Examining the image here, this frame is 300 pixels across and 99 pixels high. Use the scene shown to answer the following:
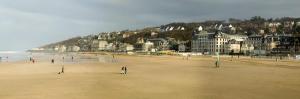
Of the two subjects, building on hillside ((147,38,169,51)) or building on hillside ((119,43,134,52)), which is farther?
building on hillside ((119,43,134,52))

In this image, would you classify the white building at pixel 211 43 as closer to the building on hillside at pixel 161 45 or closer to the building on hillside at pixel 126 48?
the building on hillside at pixel 161 45

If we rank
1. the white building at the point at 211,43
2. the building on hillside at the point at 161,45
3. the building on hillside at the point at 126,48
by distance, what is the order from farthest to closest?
the building on hillside at the point at 126,48 → the building on hillside at the point at 161,45 → the white building at the point at 211,43

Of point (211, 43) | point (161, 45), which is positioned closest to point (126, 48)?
point (161, 45)

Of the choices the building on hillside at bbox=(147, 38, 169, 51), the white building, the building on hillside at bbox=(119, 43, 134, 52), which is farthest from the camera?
the building on hillside at bbox=(119, 43, 134, 52)

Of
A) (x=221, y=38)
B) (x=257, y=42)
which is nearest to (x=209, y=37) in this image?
(x=221, y=38)

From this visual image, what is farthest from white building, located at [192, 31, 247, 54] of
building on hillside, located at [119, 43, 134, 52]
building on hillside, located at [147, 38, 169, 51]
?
building on hillside, located at [119, 43, 134, 52]

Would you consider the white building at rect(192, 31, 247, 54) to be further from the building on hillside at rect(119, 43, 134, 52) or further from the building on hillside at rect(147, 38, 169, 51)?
the building on hillside at rect(119, 43, 134, 52)

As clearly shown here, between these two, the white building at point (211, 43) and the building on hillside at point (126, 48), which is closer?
the white building at point (211, 43)

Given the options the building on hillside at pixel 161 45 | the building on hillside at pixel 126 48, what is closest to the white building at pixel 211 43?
the building on hillside at pixel 161 45

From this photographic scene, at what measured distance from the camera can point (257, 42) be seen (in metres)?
111

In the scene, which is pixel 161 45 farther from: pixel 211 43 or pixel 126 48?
pixel 211 43

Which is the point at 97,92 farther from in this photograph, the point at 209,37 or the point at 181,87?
the point at 209,37

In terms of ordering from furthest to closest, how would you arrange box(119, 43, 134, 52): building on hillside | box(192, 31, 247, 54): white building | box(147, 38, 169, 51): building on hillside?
box(119, 43, 134, 52): building on hillside, box(147, 38, 169, 51): building on hillside, box(192, 31, 247, 54): white building

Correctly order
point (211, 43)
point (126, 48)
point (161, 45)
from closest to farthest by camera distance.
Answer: point (211, 43)
point (161, 45)
point (126, 48)
